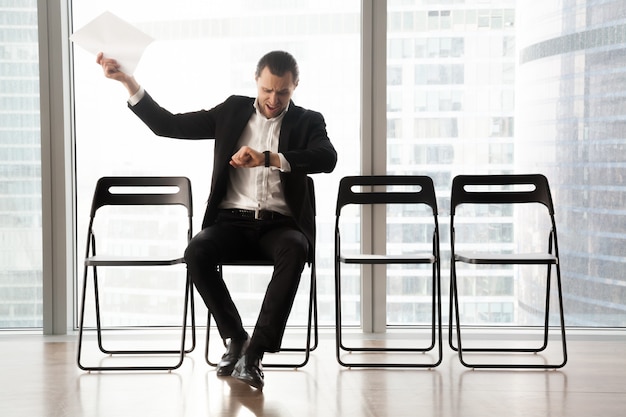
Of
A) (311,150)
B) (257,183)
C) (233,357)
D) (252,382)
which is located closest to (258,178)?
(257,183)

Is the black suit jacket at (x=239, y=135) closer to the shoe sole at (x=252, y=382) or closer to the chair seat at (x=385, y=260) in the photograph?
the chair seat at (x=385, y=260)

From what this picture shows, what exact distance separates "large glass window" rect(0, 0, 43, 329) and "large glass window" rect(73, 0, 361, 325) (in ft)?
0.80

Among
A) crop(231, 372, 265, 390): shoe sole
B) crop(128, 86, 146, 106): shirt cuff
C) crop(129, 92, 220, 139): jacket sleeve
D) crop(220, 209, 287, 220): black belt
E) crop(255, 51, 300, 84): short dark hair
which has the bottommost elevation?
crop(231, 372, 265, 390): shoe sole

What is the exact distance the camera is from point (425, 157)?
3.86 m

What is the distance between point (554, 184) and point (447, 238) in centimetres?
66

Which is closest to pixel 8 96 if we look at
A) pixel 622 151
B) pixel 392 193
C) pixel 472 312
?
pixel 392 193

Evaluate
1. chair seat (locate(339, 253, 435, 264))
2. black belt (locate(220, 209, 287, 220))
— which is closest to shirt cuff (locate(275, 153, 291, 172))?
black belt (locate(220, 209, 287, 220))

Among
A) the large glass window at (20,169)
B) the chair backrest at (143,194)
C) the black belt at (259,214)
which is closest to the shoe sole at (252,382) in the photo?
the black belt at (259,214)

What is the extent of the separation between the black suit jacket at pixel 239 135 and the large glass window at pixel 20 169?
1.00 metres

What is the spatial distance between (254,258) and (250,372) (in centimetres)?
53

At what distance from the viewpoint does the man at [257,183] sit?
2.96m

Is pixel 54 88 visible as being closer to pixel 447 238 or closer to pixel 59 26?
pixel 59 26

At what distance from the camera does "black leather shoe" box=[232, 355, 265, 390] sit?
8.98 ft

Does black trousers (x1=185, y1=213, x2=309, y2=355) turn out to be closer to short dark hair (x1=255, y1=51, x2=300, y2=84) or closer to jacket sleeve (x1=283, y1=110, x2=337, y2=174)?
jacket sleeve (x1=283, y1=110, x2=337, y2=174)
